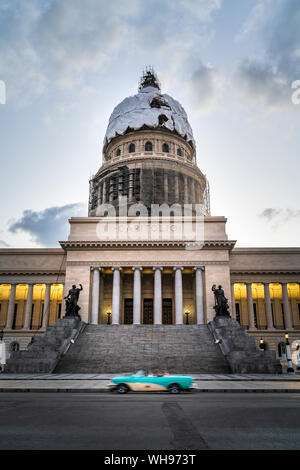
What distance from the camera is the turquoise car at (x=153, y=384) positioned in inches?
587

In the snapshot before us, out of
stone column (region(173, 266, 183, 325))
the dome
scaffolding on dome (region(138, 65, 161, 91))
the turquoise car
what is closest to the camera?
the turquoise car

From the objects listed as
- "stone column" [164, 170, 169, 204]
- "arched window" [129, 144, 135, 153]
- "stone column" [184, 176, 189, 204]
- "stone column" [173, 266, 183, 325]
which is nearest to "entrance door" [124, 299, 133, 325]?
"stone column" [173, 266, 183, 325]

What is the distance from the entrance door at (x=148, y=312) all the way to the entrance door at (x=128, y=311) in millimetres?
1737

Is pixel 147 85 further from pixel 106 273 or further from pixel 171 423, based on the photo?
pixel 171 423

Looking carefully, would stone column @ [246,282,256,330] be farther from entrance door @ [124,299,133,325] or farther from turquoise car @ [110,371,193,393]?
turquoise car @ [110,371,193,393]

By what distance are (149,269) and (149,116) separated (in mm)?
31763

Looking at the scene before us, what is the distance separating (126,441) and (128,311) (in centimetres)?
4177

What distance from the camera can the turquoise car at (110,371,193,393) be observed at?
14.9 m

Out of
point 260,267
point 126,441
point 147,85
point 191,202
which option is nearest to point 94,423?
point 126,441

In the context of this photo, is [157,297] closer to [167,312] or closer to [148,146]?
[167,312]

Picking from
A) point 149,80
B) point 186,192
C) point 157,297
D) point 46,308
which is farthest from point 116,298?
point 149,80

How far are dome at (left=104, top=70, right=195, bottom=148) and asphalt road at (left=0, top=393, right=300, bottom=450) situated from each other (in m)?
58.8
